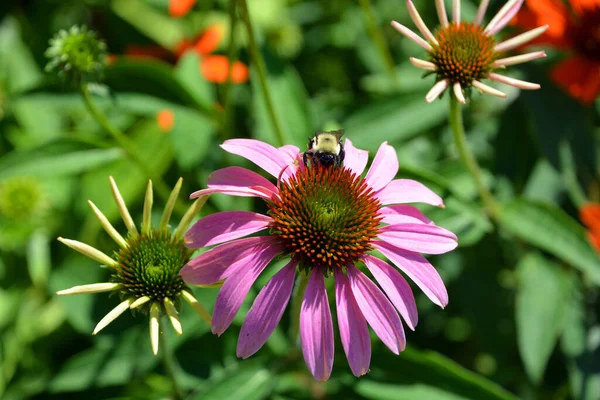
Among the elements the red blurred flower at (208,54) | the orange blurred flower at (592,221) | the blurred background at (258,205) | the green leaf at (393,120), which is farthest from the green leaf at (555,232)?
the red blurred flower at (208,54)

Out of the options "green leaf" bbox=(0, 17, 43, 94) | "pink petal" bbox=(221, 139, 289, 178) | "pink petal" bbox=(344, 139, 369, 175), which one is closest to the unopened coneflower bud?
"pink petal" bbox=(221, 139, 289, 178)

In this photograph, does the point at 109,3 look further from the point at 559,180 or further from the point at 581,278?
the point at 581,278

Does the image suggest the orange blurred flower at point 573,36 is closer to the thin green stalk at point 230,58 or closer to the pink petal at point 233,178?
the thin green stalk at point 230,58

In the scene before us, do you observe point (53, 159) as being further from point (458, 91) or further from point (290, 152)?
point (458, 91)

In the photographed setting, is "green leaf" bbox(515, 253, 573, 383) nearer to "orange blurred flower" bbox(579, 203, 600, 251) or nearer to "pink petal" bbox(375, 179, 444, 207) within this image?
"orange blurred flower" bbox(579, 203, 600, 251)

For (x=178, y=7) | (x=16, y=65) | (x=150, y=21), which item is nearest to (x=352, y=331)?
(x=178, y=7)
